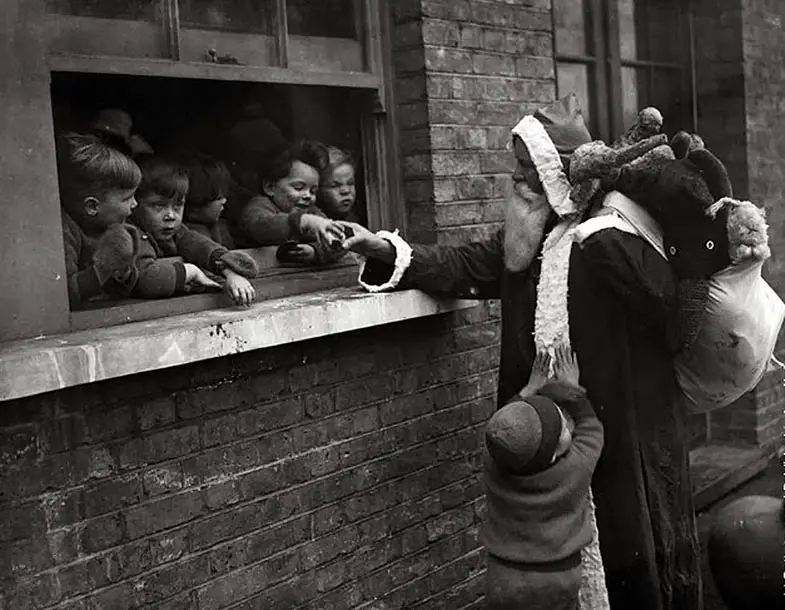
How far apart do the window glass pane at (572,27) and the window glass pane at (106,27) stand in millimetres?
2544

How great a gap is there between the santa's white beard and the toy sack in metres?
0.58

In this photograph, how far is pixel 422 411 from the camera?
12.5 ft

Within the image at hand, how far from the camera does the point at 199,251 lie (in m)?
3.27

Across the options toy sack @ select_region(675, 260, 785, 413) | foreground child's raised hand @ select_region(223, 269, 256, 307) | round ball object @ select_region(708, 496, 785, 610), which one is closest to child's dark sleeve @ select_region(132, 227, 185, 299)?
foreground child's raised hand @ select_region(223, 269, 256, 307)

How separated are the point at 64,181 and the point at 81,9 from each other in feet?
1.59

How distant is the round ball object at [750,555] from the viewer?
13.3 feet

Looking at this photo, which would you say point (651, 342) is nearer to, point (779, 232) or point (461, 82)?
point (461, 82)

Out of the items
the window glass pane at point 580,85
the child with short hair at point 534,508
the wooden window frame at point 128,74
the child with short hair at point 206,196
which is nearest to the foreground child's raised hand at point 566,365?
the child with short hair at point 534,508

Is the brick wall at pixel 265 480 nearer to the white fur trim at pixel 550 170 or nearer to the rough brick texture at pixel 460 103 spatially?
the rough brick texture at pixel 460 103

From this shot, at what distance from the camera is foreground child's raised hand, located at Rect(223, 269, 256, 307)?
316 cm

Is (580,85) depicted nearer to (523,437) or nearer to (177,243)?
(177,243)

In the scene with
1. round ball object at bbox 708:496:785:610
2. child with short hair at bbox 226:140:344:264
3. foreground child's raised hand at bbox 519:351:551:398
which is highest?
child with short hair at bbox 226:140:344:264

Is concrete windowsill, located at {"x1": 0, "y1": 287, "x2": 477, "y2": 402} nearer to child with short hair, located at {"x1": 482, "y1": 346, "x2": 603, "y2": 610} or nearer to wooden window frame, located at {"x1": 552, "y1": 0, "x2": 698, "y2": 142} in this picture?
child with short hair, located at {"x1": 482, "y1": 346, "x2": 603, "y2": 610}

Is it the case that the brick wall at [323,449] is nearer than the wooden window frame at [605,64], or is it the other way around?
the brick wall at [323,449]
